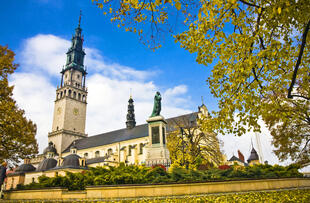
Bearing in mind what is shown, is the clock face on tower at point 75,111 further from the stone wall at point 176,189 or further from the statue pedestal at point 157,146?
the stone wall at point 176,189

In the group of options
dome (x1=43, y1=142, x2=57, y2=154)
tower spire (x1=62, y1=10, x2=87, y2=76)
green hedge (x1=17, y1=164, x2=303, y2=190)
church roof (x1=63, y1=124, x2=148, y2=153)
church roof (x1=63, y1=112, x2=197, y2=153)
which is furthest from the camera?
tower spire (x1=62, y1=10, x2=87, y2=76)

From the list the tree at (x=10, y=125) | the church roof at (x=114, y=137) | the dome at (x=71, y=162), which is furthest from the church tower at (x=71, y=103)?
the tree at (x=10, y=125)

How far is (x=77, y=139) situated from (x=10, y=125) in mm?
58239

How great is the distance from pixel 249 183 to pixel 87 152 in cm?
6057

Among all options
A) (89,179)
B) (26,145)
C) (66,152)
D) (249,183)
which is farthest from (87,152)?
(249,183)

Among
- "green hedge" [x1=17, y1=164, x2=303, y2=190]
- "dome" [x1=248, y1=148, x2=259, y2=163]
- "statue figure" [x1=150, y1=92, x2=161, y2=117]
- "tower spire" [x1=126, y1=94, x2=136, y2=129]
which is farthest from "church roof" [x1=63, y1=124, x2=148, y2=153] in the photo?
"green hedge" [x1=17, y1=164, x2=303, y2=190]

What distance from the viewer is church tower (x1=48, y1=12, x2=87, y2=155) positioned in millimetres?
69312

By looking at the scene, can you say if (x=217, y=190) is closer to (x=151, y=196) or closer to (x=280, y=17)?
(x=151, y=196)

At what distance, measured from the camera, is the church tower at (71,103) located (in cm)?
6931

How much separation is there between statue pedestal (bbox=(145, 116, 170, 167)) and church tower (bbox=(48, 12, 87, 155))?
181 ft

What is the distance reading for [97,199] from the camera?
948 cm

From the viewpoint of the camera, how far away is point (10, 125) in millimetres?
16516

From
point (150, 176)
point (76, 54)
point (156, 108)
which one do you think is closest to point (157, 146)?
point (156, 108)

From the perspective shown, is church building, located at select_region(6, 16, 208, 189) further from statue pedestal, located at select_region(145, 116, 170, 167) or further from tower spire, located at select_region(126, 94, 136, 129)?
statue pedestal, located at select_region(145, 116, 170, 167)
